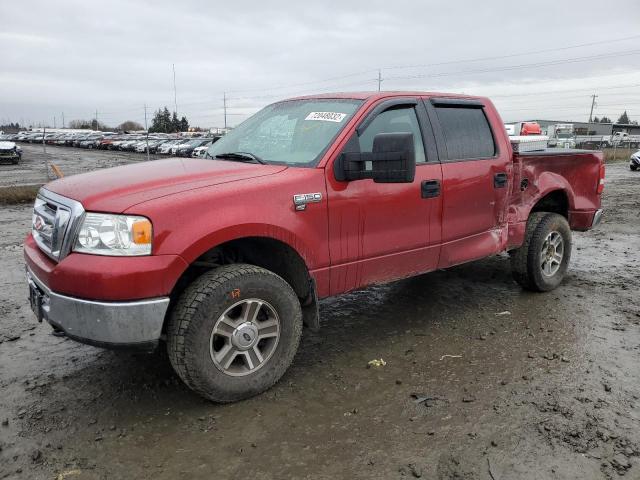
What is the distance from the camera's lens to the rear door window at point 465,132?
14.0ft

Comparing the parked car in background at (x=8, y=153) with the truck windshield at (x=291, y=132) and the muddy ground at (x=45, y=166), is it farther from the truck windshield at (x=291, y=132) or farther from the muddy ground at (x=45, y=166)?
the truck windshield at (x=291, y=132)

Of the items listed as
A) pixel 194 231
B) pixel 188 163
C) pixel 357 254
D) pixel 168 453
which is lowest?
pixel 168 453

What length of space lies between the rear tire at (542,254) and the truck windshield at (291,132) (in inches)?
96.5

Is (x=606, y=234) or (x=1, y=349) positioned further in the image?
(x=606, y=234)

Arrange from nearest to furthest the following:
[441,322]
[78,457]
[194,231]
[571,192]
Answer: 1. [78,457]
2. [194,231]
3. [441,322]
4. [571,192]

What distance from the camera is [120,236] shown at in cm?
276

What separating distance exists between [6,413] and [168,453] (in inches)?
44.3

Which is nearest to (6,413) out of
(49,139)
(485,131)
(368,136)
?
(368,136)

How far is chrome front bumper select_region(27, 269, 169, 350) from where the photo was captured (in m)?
2.73

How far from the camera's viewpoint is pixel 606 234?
8484 mm

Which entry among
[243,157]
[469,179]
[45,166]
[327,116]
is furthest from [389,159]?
[45,166]

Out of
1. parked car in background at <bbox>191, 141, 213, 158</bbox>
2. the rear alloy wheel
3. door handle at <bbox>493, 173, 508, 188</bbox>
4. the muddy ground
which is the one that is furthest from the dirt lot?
the muddy ground

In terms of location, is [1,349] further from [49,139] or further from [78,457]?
[49,139]

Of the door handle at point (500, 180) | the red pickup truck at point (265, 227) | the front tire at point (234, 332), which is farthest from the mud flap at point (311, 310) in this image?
the door handle at point (500, 180)
